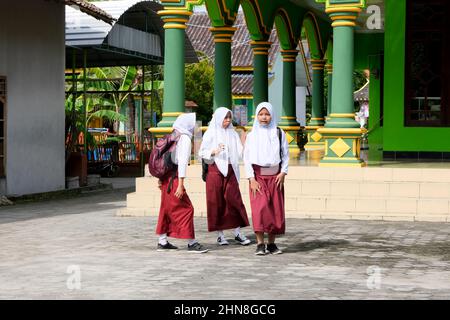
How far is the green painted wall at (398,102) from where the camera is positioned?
16.9 metres

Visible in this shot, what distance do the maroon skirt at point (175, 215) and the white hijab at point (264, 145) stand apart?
0.87 m

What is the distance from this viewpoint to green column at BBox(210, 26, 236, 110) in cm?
1738

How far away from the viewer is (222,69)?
17562 millimetres

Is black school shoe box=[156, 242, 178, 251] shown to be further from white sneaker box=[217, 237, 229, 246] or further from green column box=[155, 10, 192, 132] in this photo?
green column box=[155, 10, 192, 132]

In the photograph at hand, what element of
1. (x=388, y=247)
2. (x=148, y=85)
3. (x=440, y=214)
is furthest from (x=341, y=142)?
(x=148, y=85)

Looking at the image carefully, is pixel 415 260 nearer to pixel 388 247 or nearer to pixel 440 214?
pixel 388 247

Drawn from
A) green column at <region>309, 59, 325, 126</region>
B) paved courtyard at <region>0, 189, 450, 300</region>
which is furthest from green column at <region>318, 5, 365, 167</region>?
green column at <region>309, 59, 325, 126</region>

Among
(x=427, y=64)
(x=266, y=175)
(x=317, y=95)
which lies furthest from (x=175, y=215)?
(x=317, y=95)

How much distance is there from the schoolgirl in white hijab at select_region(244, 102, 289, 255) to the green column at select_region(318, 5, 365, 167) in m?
4.66

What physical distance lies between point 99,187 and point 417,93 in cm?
807

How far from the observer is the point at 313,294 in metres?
7.03

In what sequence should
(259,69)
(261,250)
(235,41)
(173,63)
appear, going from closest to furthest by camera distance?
(261,250), (173,63), (259,69), (235,41)

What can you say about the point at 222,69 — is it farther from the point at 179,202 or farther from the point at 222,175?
the point at 179,202

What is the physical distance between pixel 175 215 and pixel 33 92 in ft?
30.6
